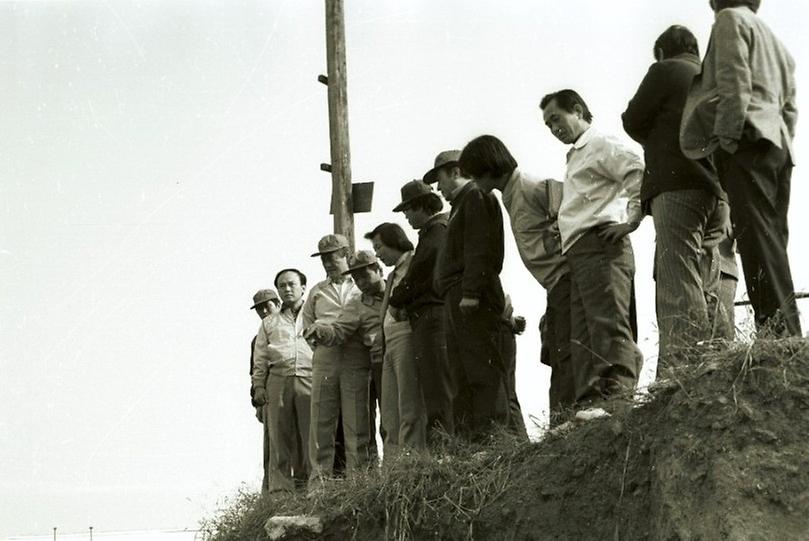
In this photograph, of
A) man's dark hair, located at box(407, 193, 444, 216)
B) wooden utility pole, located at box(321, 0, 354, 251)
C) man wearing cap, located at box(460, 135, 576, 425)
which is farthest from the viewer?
wooden utility pole, located at box(321, 0, 354, 251)

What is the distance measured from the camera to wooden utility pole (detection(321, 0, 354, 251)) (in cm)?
1248

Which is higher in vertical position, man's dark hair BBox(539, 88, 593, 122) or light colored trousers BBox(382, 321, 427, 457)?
man's dark hair BBox(539, 88, 593, 122)

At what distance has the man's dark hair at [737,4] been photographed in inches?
267

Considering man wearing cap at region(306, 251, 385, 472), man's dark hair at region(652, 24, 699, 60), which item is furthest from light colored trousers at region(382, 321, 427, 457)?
man's dark hair at region(652, 24, 699, 60)

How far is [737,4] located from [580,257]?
63.6 inches

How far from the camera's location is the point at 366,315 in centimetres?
1046

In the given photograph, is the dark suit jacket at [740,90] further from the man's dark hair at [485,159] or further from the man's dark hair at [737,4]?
the man's dark hair at [485,159]

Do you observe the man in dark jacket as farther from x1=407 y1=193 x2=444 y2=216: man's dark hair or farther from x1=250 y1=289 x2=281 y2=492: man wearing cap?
x1=250 y1=289 x2=281 y2=492: man wearing cap

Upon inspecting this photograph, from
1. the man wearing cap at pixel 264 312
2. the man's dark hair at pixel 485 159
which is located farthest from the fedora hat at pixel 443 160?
the man wearing cap at pixel 264 312

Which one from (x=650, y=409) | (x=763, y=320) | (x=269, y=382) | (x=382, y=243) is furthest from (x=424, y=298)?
(x=269, y=382)

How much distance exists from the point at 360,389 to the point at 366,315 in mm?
585

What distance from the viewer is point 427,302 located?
9023mm

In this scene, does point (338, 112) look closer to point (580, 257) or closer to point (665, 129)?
point (580, 257)

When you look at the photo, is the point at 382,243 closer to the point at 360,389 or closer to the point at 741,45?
the point at 360,389
